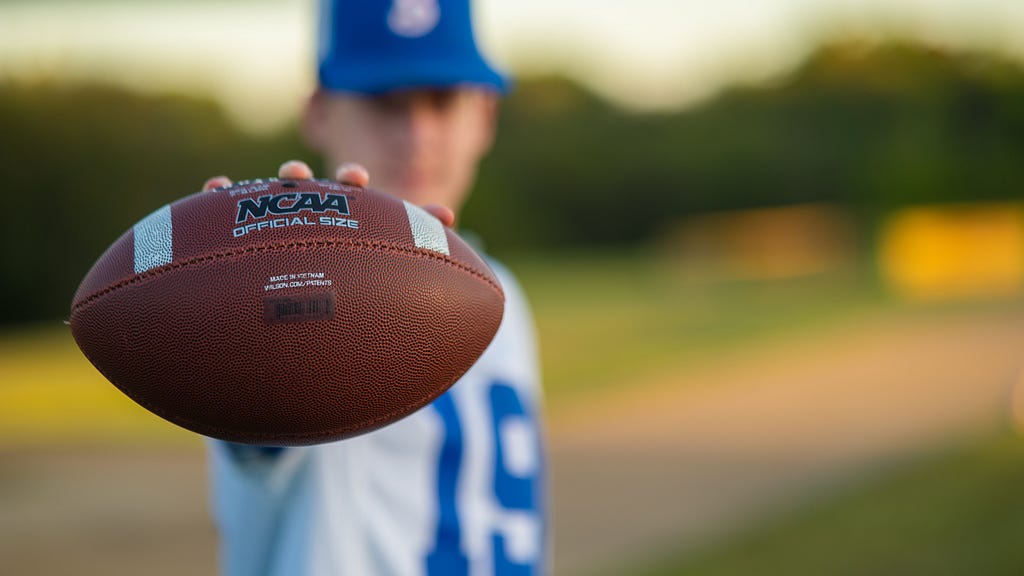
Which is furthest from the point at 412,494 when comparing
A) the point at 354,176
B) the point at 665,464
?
the point at 665,464

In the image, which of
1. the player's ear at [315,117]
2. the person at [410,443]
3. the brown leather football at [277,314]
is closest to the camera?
the brown leather football at [277,314]

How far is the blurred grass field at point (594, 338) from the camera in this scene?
742cm

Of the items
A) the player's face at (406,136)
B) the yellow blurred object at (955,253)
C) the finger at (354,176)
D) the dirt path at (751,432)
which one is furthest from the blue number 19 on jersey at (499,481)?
the yellow blurred object at (955,253)

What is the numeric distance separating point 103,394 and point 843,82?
28.3 metres

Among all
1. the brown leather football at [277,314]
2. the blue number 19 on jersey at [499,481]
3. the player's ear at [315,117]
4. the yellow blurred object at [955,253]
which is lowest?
the yellow blurred object at [955,253]

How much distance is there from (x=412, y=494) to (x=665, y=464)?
14.2 ft

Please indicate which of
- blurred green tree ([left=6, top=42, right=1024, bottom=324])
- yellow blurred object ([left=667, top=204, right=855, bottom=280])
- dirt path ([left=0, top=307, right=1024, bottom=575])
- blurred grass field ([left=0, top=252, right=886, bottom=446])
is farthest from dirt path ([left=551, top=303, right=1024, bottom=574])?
blurred green tree ([left=6, top=42, right=1024, bottom=324])

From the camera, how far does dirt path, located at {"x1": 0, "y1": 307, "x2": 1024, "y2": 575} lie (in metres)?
4.58

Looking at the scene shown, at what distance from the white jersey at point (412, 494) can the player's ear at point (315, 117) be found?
53cm

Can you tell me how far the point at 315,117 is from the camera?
78.1 inches

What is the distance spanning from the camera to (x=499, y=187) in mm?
25812

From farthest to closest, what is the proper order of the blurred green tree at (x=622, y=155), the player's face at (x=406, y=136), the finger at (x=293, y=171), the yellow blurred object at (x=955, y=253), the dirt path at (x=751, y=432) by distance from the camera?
the blurred green tree at (x=622, y=155) < the yellow blurred object at (x=955, y=253) < the dirt path at (x=751, y=432) < the player's face at (x=406, y=136) < the finger at (x=293, y=171)

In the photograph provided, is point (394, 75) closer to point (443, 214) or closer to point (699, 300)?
point (443, 214)

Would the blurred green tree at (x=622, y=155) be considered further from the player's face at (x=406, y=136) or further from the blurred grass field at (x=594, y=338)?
the player's face at (x=406, y=136)
